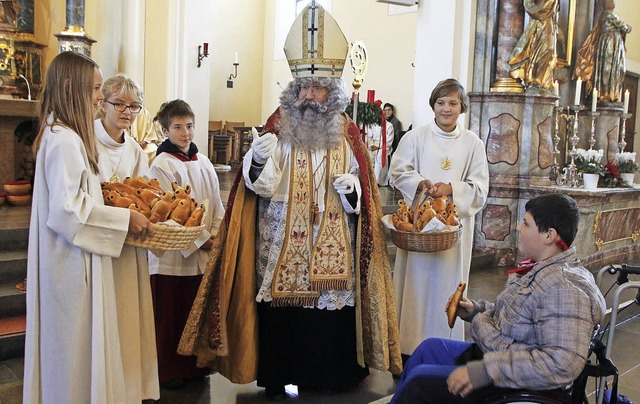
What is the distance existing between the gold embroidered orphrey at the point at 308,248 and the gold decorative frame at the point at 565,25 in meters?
5.99

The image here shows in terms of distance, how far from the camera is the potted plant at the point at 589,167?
7.30 m

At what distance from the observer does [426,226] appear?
329 centimetres

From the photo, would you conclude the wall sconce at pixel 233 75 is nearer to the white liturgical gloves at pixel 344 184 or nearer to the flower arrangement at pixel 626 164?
the flower arrangement at pixel 626 164

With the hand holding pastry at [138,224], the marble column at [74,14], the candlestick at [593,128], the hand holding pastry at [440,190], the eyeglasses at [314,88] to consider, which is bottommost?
the hand holding pastry at [138,224]

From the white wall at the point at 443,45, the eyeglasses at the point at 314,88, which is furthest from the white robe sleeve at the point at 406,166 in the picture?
the white wall at the point at 443,45

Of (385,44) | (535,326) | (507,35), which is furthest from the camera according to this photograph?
(385,44)

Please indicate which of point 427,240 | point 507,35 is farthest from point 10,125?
point 507,35

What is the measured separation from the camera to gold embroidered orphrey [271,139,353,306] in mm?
3361

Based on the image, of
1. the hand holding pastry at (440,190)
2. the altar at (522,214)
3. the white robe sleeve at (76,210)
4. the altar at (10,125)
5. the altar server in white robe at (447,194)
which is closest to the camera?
the white robe sleeve at (76,210)

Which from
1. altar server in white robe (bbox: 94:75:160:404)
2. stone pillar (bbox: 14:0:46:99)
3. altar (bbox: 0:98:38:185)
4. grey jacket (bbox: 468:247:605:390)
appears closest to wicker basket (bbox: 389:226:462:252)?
grey jacket (bbox: 468:247:605:390)

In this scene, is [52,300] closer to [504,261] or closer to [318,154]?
[318,154]

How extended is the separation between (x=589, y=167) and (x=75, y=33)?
6.63 meters

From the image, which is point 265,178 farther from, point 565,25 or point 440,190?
point 565,25

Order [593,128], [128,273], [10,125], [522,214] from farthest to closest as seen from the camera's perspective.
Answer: [593,128], [522,214], [10,125], [128,273]
